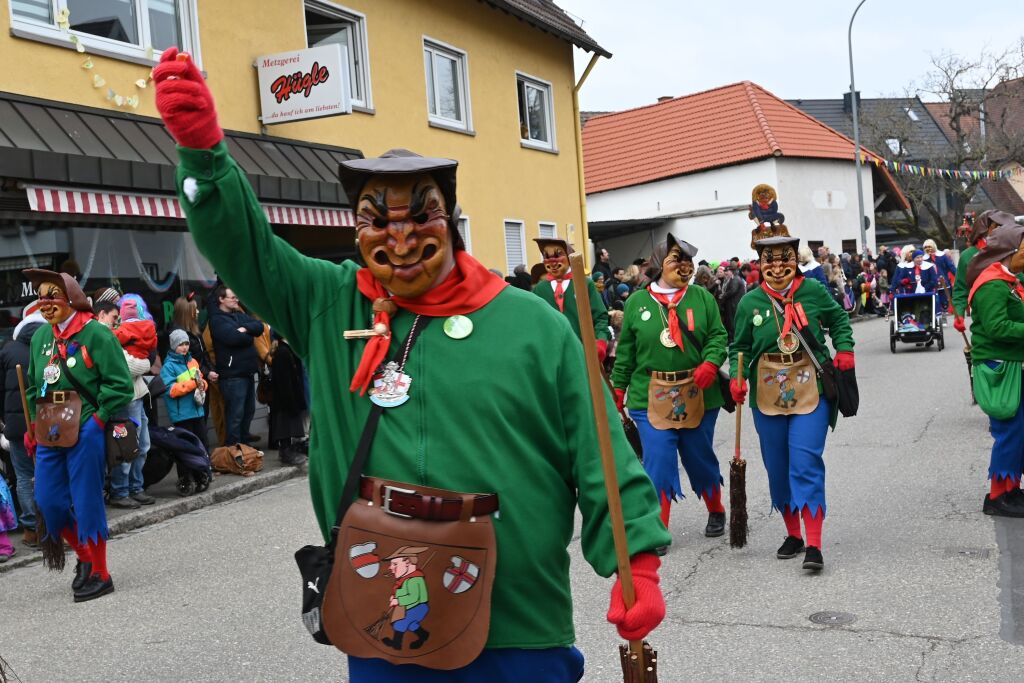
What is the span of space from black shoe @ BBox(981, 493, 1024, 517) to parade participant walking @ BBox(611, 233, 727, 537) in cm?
174

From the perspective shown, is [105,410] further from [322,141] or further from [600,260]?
[600,260]

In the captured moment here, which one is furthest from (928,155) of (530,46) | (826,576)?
(826,576)

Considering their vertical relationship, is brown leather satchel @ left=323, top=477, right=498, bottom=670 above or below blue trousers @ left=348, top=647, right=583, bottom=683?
above

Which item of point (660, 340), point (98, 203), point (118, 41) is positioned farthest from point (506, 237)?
point (660, 340)

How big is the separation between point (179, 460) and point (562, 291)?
3.51 m

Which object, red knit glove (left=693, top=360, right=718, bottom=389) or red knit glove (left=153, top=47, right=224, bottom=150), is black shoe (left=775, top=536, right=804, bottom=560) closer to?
red knit glove (left=693, top=360, right=718, bottom=389)

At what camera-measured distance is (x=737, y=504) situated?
23.2 ft

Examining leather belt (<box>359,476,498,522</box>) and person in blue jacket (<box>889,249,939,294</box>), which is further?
person in blue jacket (<box>889,249,939,294</box>)

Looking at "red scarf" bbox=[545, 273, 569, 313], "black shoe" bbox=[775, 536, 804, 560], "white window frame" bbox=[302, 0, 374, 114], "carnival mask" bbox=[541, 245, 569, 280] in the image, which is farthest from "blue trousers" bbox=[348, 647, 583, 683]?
"white window frame" bbox=[302, 0, 374, 114]

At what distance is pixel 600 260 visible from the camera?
1988 centimetres

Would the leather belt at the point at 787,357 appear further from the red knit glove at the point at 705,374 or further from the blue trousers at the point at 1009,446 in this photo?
the blue trousers at the point at 1009,446

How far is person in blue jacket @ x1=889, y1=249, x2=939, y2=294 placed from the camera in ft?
62.3

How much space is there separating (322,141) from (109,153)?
4.11 meters

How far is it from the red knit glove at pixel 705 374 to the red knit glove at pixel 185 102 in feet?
16.5
